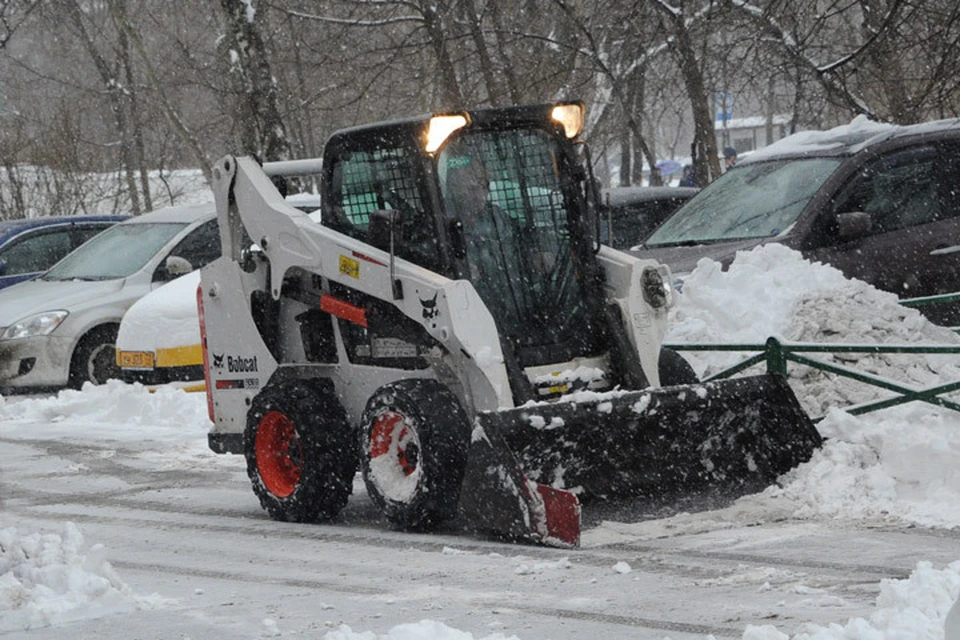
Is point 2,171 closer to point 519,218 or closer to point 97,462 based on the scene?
point 97,462

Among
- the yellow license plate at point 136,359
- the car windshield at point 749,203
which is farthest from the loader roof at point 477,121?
the yellow license plate at point 136,359

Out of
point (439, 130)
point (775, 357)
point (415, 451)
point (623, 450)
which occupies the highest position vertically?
point (439, 130)

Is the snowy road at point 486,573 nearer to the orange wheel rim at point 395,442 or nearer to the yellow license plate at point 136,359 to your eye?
the orange wheel rim at point 395,442

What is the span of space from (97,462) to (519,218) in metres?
4.74

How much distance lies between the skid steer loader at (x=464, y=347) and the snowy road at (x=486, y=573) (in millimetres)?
301

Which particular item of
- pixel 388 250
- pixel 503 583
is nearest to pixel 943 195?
pixel 388 250

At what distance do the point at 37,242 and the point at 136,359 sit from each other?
192 inches

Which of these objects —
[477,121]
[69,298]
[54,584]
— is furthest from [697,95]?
[54,584]

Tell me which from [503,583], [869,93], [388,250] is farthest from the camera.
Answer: [869,93]

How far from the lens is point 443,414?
781cm

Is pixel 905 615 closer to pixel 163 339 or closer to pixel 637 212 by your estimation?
pixel 163 339

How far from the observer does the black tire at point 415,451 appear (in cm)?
778

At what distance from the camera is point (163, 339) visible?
44.7ft

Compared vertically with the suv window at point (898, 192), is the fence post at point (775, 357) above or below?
below
